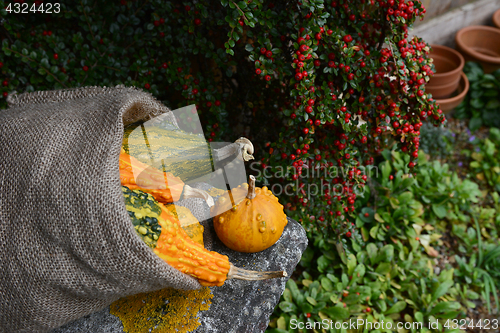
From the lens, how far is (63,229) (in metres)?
1.21

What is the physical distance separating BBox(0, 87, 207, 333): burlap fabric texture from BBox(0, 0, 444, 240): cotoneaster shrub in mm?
898

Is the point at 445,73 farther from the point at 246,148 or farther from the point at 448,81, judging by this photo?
the point at 246,148

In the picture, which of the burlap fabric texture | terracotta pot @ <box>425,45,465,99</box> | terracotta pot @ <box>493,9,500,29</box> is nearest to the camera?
the burlap fabric texture

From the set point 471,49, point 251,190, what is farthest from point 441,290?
point 471,49

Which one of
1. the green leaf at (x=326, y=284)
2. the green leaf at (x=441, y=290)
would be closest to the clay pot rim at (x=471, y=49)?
the green leaf at (x=441, y=290)

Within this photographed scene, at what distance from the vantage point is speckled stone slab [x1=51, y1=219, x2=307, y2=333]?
5.25 feet

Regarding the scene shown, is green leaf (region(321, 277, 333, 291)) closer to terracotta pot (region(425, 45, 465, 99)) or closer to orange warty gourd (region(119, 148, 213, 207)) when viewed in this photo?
orange warty gourd (region(119, 148, 213, 207))

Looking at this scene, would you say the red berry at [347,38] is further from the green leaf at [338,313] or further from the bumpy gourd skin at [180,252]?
the green leaf at [338,313]

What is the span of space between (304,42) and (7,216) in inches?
61.0

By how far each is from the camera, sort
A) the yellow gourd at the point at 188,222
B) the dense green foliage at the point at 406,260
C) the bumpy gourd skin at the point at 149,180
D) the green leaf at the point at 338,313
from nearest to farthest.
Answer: the bumpy gourd skin at the point at 149,180, the yellow gourd at the point at 188,222, the green leaf at the point at 338,313, the dense green foliage at the point at 406,260

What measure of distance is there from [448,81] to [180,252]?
369 centimetres

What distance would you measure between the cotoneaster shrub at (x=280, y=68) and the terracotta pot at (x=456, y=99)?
1757mm

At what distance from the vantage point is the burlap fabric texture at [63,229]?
1207 mm

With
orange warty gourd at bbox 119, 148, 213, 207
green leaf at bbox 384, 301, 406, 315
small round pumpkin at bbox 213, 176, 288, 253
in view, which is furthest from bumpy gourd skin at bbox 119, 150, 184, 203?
green leaf at bbox 384, 301, 406, 315
